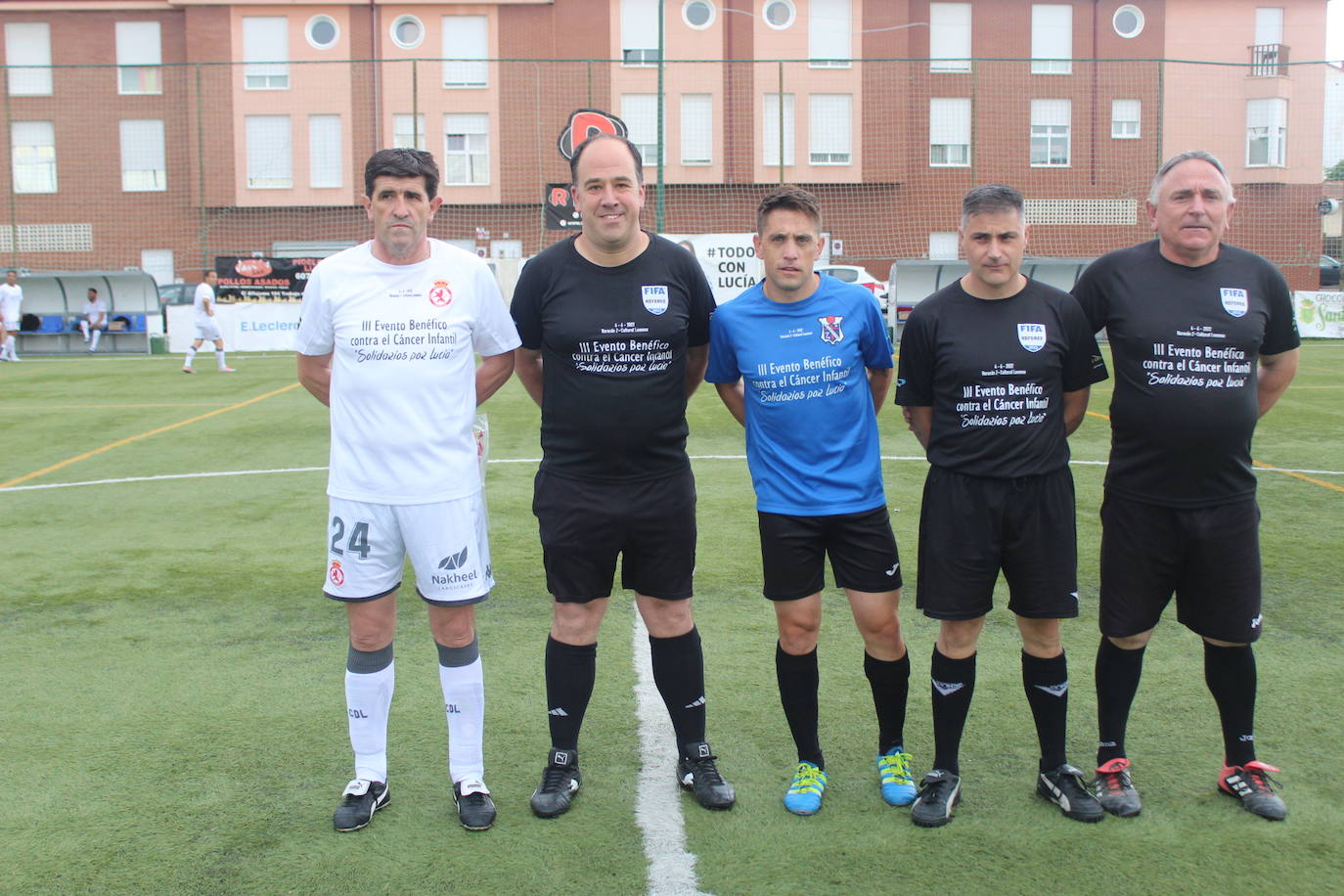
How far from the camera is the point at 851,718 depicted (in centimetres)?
434

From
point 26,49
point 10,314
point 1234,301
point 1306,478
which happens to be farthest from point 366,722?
point 26,49

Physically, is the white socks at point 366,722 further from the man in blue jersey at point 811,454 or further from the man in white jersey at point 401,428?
the man in blue jersey at point 811,454

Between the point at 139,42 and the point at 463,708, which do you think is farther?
the point at 139,42

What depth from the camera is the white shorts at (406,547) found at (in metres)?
3.54

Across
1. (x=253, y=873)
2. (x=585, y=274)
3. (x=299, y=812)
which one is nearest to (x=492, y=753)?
(x=299, y=812)

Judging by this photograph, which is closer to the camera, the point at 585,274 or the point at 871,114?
the point at 585,274

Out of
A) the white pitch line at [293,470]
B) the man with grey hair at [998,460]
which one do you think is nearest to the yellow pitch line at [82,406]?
the white pitch line at [293,470]

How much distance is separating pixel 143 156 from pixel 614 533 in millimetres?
38841

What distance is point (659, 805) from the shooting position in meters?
3.67

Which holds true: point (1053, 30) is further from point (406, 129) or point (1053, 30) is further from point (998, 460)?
point (998, 460)

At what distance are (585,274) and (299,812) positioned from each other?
1842 millimetres

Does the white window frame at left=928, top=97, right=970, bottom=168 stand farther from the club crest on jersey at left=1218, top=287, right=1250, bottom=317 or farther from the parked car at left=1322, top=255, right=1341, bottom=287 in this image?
the club crest on jersey at left=1218, top=287, right=1250, bottom=317

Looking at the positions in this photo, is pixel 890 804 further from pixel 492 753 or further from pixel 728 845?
pixel 492 753

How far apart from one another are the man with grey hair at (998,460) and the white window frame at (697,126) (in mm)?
32354
